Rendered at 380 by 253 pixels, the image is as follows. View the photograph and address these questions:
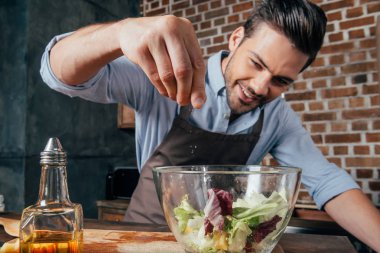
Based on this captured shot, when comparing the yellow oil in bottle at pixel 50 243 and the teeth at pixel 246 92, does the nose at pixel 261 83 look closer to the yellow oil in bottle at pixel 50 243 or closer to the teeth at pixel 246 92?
the teeth at pixel 246 92

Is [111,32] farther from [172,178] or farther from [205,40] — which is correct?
[205,40]

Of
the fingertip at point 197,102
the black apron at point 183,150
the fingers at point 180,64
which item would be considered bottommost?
the black apron at point 183,150

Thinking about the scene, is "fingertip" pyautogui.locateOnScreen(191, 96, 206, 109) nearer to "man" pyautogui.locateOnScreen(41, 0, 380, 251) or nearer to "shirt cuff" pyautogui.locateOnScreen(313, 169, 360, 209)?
"man" pyautogui.locateOnScreen(41, 0, 380, 251)

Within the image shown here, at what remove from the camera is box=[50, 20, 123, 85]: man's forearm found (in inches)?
33.7

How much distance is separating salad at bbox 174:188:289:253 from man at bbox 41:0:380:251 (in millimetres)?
579

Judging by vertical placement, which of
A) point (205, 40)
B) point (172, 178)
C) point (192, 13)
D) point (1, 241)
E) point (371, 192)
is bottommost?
point (371, 192)

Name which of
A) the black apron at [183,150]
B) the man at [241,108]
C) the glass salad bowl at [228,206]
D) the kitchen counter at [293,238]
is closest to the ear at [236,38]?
the man at [241,108]

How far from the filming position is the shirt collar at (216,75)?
149cm

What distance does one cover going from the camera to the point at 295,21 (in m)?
1.36

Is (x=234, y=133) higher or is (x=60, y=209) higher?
(x=234, y=133)

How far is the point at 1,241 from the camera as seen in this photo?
78cm

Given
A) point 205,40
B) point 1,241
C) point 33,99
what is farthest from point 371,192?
point 33,99

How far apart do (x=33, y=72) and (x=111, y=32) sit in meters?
1.96

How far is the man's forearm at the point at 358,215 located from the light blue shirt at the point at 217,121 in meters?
0.03
